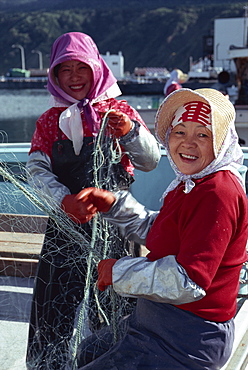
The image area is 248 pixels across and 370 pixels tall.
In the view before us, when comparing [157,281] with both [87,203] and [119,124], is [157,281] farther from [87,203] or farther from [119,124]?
[119,124]

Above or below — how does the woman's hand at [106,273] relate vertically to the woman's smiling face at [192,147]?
below

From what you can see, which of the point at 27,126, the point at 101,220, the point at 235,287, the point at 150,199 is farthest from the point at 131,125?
the point at 27,126

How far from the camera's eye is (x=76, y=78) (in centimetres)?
202

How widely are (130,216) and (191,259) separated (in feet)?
1.94

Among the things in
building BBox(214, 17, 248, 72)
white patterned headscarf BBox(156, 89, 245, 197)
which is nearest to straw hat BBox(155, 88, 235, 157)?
white patterned headscarf BBox(156, 89, 245, 197)

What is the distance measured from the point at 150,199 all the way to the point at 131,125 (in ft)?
6.79

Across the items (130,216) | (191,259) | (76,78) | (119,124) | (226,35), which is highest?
(76,78)

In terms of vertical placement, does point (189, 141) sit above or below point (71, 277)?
above

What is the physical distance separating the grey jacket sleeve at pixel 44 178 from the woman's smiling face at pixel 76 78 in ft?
1.00

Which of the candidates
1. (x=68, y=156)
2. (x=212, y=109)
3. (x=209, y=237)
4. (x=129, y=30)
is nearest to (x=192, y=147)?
(x=212, y=109)

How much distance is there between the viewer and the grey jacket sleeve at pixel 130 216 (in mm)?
1809

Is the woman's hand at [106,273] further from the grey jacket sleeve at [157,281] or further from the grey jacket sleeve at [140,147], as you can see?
the grey jacket sleeve at [140,147]

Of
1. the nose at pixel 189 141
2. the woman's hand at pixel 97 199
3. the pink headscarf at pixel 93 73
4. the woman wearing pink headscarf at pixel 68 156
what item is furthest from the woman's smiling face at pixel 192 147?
the pink headscarf at pixel 93 73

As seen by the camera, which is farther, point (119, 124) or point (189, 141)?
point (119, 124)
